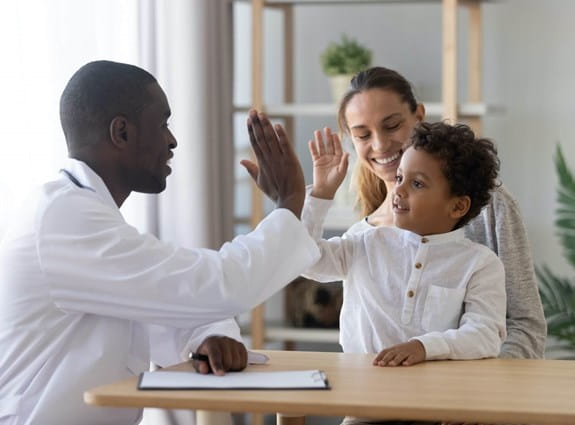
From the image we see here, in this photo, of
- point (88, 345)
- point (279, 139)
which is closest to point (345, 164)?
point (279, 139)

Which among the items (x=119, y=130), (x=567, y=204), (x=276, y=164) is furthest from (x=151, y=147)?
(x=567, y=204)

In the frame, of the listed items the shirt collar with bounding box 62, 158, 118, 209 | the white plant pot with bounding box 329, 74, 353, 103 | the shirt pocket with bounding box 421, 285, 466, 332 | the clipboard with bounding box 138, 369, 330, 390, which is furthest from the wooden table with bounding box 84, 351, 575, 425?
the white plant pot with bounding box 329, 74, 353, 103

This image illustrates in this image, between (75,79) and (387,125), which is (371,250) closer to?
(387,125)

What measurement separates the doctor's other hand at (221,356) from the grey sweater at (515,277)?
446mm

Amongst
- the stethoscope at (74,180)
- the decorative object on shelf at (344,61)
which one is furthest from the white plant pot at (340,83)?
the stethoscope at (74,180)

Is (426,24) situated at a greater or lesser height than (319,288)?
greater

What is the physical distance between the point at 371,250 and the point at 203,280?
455 mm

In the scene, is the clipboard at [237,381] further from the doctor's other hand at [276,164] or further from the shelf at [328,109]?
the shelf at [328,109]

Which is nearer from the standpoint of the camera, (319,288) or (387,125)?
(387,125)

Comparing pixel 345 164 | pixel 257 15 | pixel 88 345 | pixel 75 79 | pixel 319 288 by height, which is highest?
pixel 257 15

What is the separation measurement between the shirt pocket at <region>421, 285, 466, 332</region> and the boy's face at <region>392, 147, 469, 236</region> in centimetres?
13

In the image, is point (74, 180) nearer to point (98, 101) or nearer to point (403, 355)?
point (98, 101)

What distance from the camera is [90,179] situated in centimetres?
178

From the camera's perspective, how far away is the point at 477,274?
1901mm
